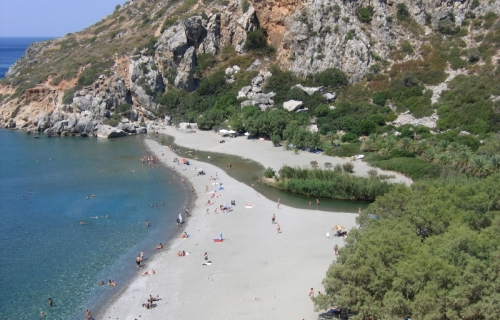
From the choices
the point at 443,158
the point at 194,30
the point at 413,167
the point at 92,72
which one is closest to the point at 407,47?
the point at 443,158

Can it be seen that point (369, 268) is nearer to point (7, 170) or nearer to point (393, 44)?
point (7, 170)

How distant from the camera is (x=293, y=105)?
242ft

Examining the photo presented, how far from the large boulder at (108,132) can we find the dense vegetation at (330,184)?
35.5 m

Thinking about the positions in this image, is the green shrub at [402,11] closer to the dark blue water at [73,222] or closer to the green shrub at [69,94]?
the dark blue water at [73,222]

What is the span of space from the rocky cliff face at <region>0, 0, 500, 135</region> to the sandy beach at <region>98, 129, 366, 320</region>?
135 feet

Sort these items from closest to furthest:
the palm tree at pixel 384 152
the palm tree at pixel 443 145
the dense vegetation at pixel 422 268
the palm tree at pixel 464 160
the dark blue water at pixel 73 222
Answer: the dense vegetation at pixel 422 268
the dark blue water at pixel 73 222
the palm tree at pixel 464 160
the palm tree at pixel 443 145
the palm tree at pixel 384 152

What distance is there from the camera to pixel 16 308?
2669cm

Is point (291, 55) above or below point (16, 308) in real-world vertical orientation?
above

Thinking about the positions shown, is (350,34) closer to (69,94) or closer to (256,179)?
(256,179)

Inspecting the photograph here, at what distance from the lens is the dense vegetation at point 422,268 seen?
20.1 m

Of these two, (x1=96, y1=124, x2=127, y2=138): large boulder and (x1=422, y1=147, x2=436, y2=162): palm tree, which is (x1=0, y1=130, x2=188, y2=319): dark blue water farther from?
(x1=422, y1=147, x2=436, y2=162): palm tree

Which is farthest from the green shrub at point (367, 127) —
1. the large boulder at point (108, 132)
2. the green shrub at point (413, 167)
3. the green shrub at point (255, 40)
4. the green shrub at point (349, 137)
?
the large boulder at point (108, 132)

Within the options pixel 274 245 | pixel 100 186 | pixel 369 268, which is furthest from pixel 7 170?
pixel 369 268

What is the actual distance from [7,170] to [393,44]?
2389 inches
